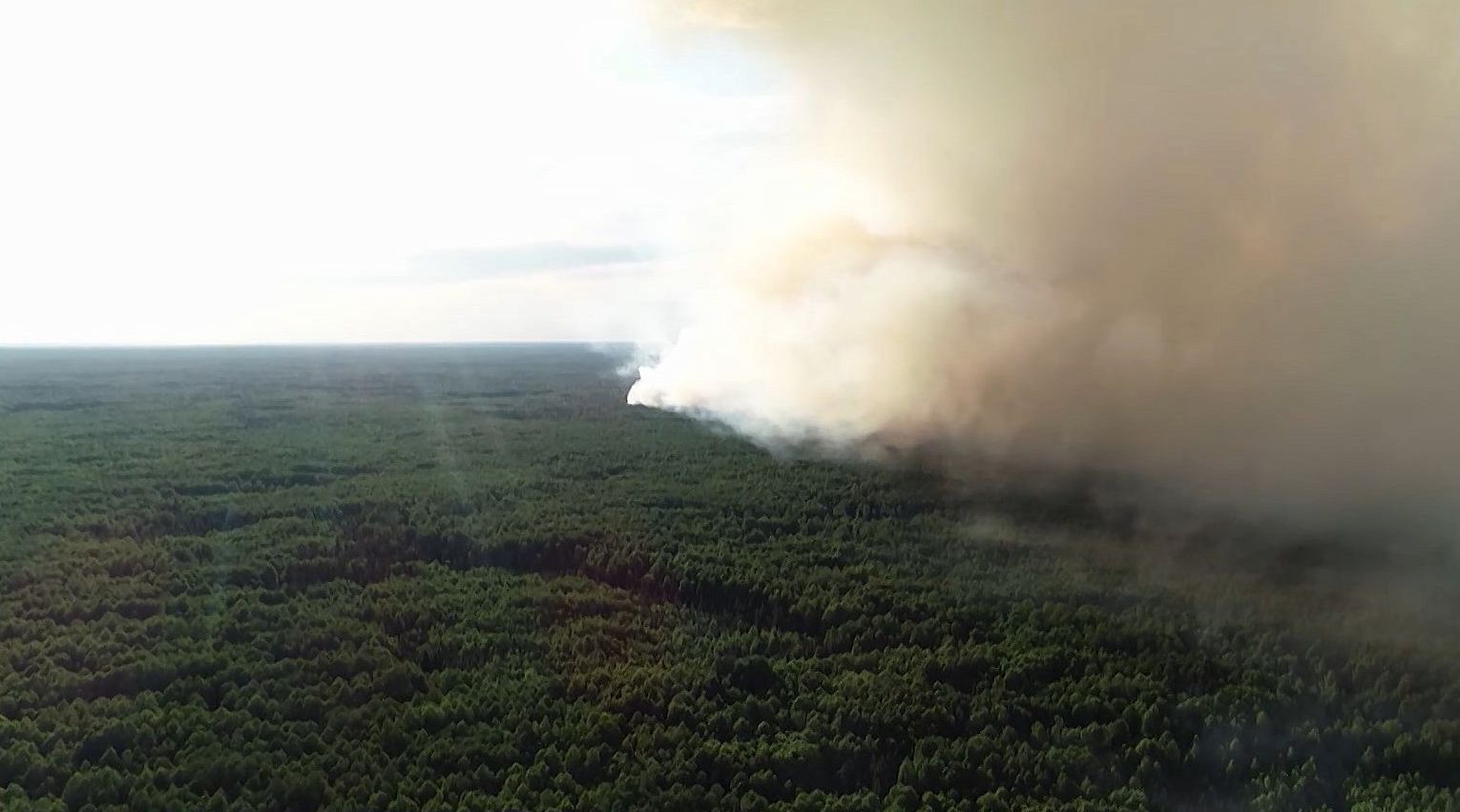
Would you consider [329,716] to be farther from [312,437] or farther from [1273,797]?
[312,437]

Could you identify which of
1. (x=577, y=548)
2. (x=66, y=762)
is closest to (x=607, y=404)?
(x=577, y=548)

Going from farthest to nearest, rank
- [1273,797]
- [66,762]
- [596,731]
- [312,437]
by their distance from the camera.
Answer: [312,437] < [596,731] < [66,762] < [1273,797]

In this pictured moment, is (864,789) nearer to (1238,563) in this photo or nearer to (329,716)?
(329,716)

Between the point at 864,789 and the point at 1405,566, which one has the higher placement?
the point at 1405,566

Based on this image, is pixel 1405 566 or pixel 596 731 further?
pixel 1405 566

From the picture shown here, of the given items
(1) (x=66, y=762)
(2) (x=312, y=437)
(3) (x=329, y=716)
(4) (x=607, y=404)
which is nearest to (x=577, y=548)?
(3) (x=329, y=716)

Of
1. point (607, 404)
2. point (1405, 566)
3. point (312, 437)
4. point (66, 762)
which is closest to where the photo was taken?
point (66, 762)
